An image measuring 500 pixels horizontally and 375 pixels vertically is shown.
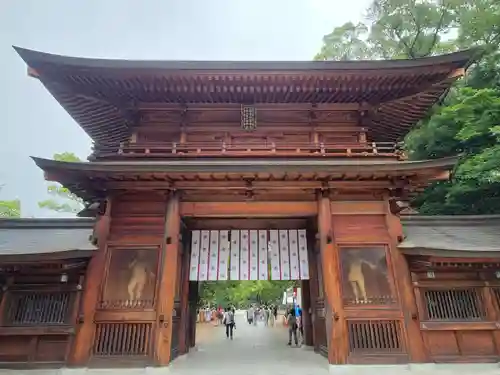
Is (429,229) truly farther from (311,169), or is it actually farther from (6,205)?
(6,205)

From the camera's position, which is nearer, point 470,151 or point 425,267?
point 425,267

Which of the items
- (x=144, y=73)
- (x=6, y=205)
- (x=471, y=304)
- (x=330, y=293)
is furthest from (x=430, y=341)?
(x=6, y=205)

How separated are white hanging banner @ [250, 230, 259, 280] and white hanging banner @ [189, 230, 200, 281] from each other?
61.4 inches

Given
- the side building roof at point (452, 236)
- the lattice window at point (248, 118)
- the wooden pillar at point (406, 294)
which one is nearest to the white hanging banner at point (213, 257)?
A: the lattice window at point (248, 118)

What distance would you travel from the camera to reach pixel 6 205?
92.9ft

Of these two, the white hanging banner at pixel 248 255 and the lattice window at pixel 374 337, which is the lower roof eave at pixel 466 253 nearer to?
the lattice window at pixel 374 337

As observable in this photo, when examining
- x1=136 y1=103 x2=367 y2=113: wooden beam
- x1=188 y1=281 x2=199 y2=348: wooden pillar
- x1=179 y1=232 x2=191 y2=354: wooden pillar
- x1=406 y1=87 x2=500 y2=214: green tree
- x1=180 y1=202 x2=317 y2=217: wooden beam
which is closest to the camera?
x1=180 y1=202 x2=317 y2=217: wooden beam

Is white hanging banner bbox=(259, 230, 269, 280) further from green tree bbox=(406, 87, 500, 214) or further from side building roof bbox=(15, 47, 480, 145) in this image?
green tree bbox=(406, 87, 500, 214)

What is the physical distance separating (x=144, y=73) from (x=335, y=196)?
6257mm

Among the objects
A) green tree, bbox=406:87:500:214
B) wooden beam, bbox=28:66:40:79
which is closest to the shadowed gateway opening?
wooden beam, bbox=28:66:40:79

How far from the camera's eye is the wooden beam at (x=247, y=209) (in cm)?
827

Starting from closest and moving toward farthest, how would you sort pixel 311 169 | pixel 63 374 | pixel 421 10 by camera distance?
pixel 63 374, pixel 311 169, pixel 421 10

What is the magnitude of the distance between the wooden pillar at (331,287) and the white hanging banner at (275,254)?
1656mm

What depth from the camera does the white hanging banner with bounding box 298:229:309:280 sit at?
9.05m
